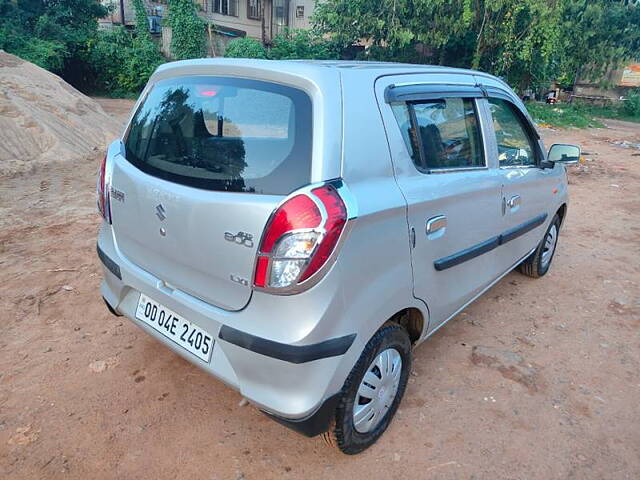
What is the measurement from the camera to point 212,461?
2.11 m

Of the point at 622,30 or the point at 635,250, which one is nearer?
the point at 635,250

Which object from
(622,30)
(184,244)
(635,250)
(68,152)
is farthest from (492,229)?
(622,30)

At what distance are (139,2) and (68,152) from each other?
47.3 ft

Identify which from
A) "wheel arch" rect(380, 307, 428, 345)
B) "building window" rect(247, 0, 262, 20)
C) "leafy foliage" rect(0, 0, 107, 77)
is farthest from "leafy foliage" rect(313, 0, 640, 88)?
"wheel arch" rect(380, 307, 428, 345)

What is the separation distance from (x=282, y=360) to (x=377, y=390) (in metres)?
0.66

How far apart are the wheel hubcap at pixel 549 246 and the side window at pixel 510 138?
97 cm

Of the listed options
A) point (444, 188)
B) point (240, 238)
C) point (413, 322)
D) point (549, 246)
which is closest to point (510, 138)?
point (444, 188)

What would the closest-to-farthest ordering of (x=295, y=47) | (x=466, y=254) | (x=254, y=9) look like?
(x=466, y=254)
(x=295, y=47)
(x=254, y=9)

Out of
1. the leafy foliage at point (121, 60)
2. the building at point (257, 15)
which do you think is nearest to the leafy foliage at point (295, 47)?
the leafy foliage at point (121, 60)

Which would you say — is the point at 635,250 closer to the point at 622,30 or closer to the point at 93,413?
the point at 93,413

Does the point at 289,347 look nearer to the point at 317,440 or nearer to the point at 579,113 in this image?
the point at 317,440

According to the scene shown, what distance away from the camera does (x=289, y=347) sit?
1.71 meters

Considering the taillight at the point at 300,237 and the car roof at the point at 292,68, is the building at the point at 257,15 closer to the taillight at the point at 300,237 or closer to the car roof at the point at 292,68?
the car roof at the point at 292,68

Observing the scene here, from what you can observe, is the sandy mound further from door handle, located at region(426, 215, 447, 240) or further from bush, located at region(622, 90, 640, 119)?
bush, located at region(622, 90, 640, 119)
